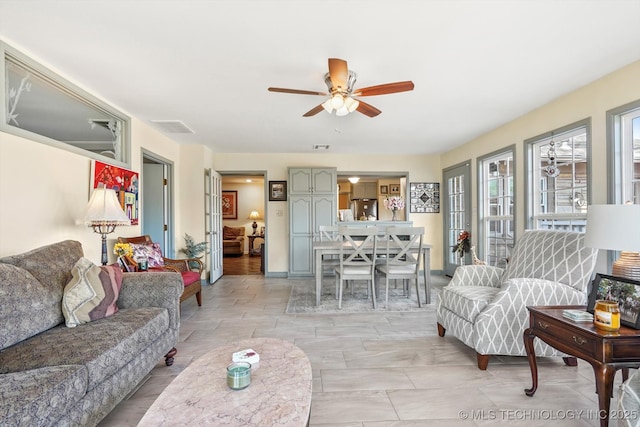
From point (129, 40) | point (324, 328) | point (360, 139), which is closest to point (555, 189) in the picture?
point (360, 139)

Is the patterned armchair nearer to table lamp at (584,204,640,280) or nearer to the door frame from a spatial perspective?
table lamp at (584,204,640,280)

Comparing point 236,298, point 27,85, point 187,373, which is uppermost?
point 27,85

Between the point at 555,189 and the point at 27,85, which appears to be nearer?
the point at 27,85

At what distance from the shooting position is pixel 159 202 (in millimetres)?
4863

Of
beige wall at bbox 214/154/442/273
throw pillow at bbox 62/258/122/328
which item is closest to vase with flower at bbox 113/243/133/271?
throw pillow at bbox 62/258/122/328

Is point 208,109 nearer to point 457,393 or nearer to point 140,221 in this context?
point 140,221

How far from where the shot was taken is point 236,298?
4324mm

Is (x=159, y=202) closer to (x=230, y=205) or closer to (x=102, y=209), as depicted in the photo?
(x=102, y=209)

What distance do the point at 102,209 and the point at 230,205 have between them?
7.05 meters

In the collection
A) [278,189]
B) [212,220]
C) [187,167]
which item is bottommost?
[212,220]

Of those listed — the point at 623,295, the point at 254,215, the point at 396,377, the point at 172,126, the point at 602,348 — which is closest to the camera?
the point at 602,348

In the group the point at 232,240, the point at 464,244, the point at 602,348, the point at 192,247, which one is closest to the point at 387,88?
the point at 602,348

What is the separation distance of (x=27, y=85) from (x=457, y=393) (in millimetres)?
3890

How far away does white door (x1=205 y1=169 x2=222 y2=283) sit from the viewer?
5223 millimetres
